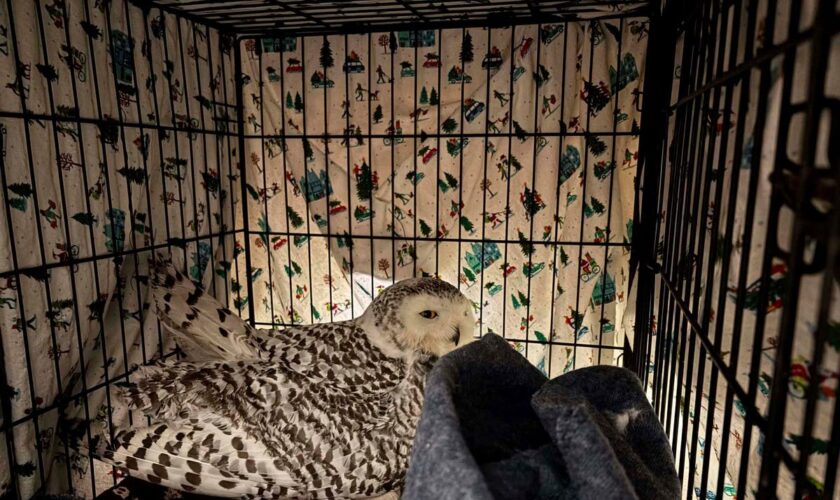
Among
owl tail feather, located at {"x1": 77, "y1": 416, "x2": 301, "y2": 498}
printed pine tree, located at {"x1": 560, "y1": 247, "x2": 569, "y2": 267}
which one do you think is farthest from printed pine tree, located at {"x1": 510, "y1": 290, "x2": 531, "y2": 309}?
owl tail feather, located at {"x1": 77, "y1": 416, "x2": 301, "y2": 498}

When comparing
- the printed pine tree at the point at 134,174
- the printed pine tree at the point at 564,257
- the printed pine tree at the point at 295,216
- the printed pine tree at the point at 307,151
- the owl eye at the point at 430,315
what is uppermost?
the printed pine tree at the point at 307,151

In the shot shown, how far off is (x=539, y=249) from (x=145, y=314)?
3.68 ft

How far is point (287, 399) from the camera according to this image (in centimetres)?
110

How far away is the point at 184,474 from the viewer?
3.31ft

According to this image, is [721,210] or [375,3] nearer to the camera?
[721,210]

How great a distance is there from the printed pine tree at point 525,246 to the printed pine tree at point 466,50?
1.73 ft

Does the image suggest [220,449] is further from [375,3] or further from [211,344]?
[375,3]

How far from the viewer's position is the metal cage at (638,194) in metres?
0.33

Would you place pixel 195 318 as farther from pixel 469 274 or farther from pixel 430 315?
pixel 469 274

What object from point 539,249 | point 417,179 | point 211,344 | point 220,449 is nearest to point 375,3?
point 417,179

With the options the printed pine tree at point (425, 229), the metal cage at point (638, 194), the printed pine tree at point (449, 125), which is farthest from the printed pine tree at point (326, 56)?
the printed pine tree at point (425, 229)

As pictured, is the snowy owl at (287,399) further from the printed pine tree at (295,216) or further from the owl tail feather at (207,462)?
the printed pine tree at (295,216)

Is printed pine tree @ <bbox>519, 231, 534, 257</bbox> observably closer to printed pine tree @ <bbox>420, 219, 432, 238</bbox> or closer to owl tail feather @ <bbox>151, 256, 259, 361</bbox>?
printed pine tree @ <bbox>420, 219, 432, 238</bbox>

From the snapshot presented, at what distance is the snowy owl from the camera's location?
40.1 inches
